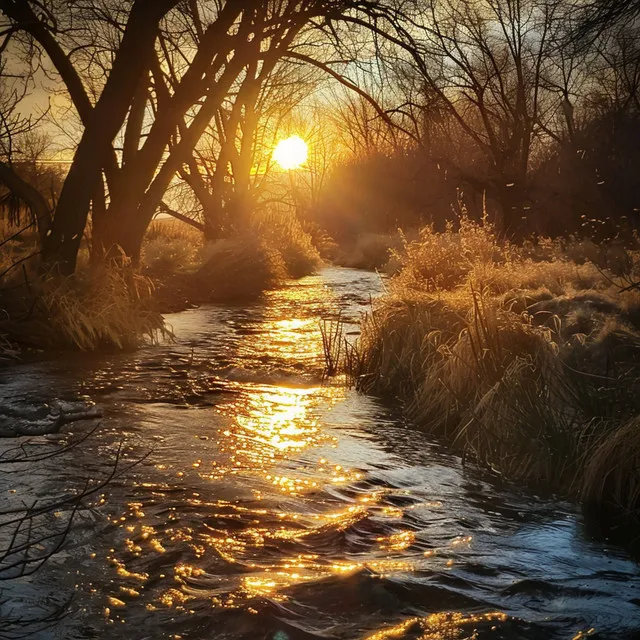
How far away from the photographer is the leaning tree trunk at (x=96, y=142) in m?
10.8

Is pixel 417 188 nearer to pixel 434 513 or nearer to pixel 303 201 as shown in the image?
pixel 303 201

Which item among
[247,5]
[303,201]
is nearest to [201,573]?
[247,5]

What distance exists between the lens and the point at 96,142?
11016 mm

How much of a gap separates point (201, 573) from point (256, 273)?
1641 centimetres

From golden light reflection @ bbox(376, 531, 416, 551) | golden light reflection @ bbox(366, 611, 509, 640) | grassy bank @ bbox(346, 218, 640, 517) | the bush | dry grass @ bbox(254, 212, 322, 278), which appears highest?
dry grass @ bbox(254, 212, 322, 278)

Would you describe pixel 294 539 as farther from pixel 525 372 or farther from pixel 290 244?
pixel 290 244

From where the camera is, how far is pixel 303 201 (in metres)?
49.9

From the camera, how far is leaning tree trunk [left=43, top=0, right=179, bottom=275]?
426 inches

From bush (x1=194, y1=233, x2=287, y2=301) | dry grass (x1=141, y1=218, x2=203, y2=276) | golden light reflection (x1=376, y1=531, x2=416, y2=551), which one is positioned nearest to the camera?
golden light reflection (x1=376, y1=531, x2=416, y2=551)

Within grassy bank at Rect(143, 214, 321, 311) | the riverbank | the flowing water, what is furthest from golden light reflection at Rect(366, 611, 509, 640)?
grassy bank at Rect(143, 214, 321, 311)

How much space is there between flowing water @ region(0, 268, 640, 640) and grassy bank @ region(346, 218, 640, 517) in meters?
0.33

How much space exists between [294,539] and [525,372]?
2958mm

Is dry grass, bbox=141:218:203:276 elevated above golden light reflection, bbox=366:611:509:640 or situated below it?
above

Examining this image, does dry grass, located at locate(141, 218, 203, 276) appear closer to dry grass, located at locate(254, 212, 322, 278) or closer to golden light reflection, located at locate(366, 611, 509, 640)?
dry grass, located at locate(254, 212, 322, 278)
